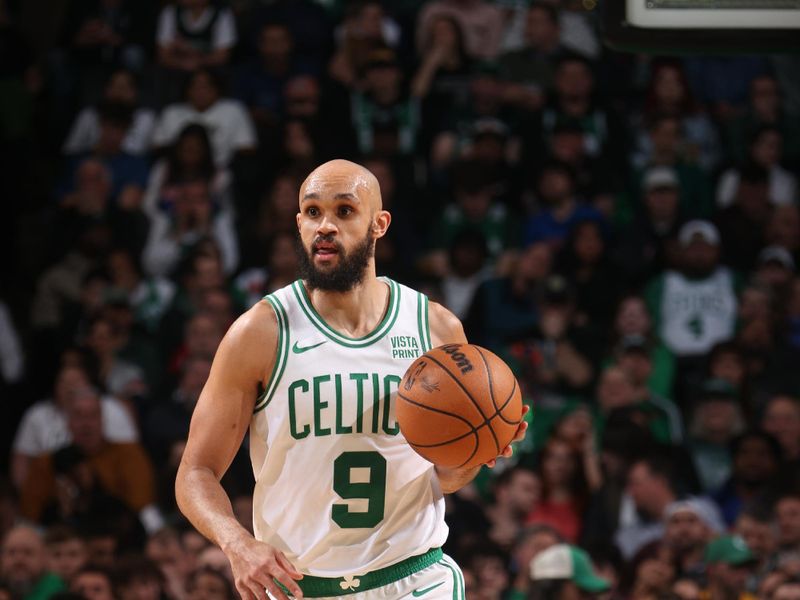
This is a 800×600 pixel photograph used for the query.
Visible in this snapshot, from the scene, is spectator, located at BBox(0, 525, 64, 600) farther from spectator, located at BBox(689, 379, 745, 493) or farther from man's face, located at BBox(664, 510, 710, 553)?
spectator, located at BBox(689, 379, 745, 493)

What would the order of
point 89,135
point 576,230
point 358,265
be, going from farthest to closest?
point 89,135 → point 576,230 → point 358,265

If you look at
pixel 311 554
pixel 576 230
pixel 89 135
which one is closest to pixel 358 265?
pixel 311 554

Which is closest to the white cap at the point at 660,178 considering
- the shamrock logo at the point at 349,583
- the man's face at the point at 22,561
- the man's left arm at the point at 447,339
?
the man's face at the point at 22,561

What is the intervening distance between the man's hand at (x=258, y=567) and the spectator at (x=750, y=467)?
192 inches

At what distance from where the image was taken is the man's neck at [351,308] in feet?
15.5

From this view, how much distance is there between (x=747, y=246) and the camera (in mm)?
9930

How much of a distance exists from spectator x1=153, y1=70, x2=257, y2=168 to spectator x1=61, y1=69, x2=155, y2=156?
7.0 inches

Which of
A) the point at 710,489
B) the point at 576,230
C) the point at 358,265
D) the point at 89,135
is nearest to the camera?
the point at 358,265

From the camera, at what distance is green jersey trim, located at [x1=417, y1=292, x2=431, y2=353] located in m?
4.80

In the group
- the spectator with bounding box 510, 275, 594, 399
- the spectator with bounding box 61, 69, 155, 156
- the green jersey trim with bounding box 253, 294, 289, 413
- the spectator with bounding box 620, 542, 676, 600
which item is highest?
the spectator with bounding box 61, 69, 155, 156

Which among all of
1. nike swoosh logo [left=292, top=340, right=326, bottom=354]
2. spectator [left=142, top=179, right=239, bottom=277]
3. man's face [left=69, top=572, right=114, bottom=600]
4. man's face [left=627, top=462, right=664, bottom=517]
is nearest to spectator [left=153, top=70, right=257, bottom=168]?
spectator [left=142, top=179, right=239, bottom=277]

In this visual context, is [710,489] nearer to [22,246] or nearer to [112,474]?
[112,474]

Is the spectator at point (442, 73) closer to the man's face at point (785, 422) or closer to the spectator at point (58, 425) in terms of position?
the spectator at point (58, 425)

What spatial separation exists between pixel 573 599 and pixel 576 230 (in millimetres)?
3409
